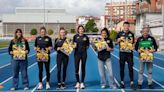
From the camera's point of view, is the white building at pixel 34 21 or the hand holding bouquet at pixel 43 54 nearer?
the hand holding bouquet at pixel 43 54

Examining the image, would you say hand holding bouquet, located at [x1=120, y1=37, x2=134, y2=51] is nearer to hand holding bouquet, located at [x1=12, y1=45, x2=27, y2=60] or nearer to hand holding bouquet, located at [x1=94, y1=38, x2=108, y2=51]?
hand holding bouquet, located at [x1=94, y1=38, x2=108, y2=51]

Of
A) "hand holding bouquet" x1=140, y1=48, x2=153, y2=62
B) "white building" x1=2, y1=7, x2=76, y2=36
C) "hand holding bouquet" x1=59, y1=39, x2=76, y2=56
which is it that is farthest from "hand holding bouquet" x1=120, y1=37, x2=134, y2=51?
"white building" x1=2, y1=7, x2=76, y2=36

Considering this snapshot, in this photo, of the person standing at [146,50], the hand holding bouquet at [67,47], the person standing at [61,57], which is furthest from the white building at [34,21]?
the person standing at [146,50]

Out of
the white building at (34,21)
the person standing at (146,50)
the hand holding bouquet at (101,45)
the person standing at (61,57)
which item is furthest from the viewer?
the white building at (34,21)

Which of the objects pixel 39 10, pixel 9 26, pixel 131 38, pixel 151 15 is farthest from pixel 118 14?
pixel 131 38

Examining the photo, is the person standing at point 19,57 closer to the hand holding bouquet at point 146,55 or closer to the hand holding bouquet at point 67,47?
the hand holding bouquet at point 67,47

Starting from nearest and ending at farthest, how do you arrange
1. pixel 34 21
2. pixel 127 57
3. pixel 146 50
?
pixel 146 50
pixel 127 57
pixel 34 21

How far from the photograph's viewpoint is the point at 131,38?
1390 centimetres

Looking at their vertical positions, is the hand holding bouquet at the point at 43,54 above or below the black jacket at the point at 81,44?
below

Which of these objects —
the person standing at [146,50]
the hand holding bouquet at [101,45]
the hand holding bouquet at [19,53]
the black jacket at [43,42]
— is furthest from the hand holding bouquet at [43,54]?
the person standing at [146,50]

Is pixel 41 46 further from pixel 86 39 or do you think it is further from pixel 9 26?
pixel 9 26

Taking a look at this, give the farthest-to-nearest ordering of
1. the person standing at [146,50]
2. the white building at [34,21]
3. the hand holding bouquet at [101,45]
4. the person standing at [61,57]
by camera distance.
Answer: the white building at [34,21] < the person standing at [61,57] < the hand holding bouquet at [101,45] < the person standing at [146,50]

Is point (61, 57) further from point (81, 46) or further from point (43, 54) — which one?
point (81, 46)

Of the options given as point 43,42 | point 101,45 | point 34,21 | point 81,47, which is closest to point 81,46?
point 81,47
